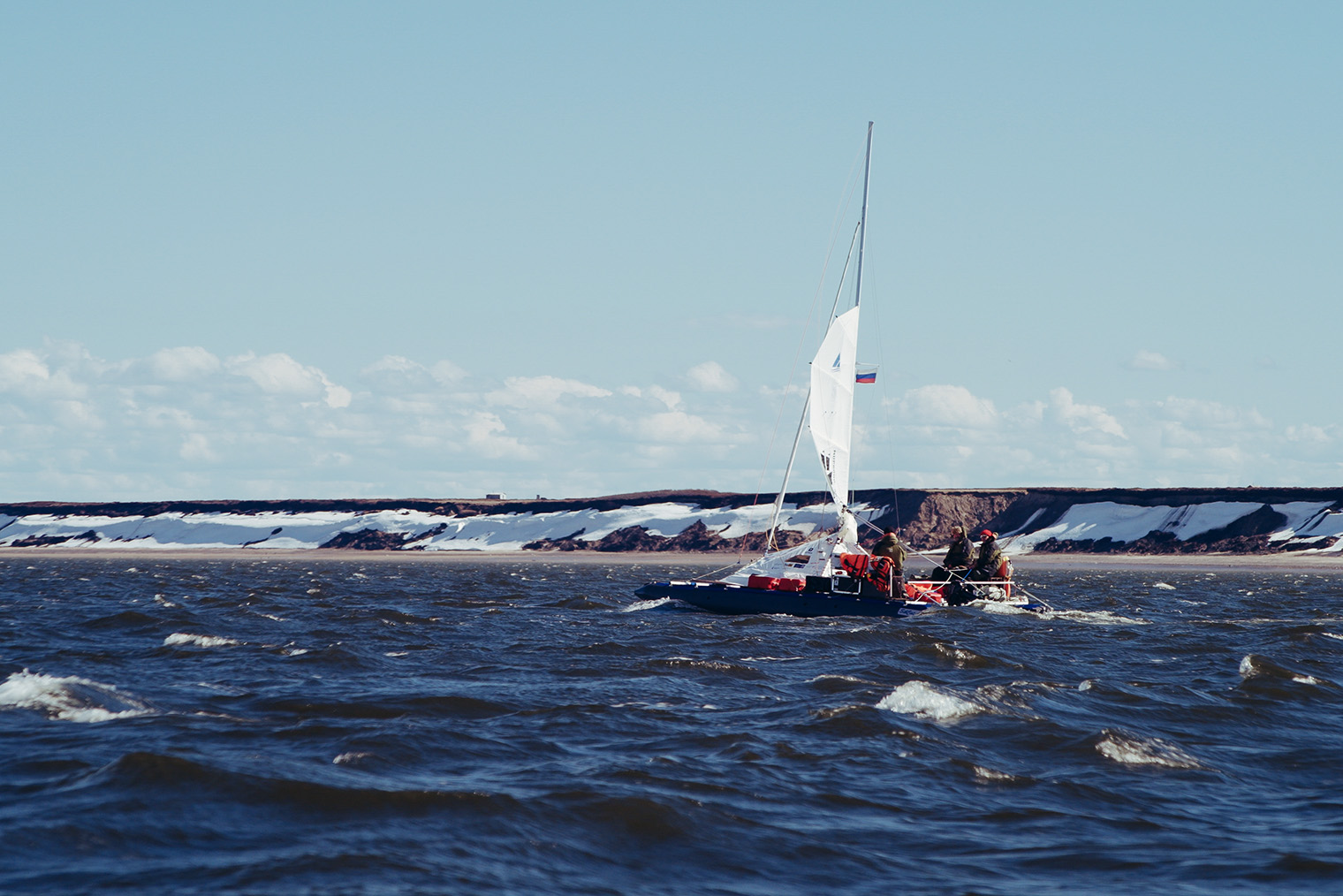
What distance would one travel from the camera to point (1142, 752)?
1219 centimetres

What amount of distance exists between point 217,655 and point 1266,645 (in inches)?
731

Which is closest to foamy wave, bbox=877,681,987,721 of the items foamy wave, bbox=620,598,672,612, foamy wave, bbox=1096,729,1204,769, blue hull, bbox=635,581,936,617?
foamy wave, bbox=1096,729,1204,769

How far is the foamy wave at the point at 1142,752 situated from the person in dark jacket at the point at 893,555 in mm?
17253

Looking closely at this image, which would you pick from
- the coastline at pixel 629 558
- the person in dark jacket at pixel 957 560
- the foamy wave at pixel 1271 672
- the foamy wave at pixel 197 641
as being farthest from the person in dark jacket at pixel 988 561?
the coastline at pixel 629 558

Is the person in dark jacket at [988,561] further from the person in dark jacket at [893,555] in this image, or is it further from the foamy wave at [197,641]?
the foamy wave at [197,641]

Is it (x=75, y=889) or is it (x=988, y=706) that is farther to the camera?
(x=988, y=706)

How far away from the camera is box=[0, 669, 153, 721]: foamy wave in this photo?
44.8 feet

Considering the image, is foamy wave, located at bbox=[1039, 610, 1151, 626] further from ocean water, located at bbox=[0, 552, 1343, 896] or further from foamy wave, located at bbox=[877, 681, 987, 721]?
foamy wave, located at bbox=[877, 681, 987, 721]

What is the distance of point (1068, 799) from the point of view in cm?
1040

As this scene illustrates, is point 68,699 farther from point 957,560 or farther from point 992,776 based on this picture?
point 957,560

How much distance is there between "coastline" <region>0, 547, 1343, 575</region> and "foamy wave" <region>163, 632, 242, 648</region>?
4477 centimetres

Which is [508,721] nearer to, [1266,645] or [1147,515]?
[1266,645]

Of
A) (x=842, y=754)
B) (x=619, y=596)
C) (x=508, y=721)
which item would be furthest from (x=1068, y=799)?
(x=619, y=596)

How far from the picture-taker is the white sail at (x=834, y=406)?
33312 mm
